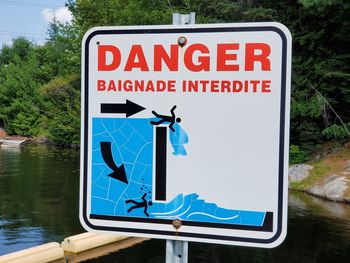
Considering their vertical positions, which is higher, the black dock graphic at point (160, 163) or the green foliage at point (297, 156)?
the black dock graphic at point (160, 163)

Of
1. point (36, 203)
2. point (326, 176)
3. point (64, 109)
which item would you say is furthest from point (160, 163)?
point (64, 109)

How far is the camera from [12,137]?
54500 mm

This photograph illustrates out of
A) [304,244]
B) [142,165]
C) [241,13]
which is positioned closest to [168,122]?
[142,165]

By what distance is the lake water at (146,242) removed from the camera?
13.3 m

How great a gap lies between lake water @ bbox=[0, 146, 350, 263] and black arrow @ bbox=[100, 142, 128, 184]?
38.0 ft

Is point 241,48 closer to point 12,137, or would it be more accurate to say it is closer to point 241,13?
point 241,13

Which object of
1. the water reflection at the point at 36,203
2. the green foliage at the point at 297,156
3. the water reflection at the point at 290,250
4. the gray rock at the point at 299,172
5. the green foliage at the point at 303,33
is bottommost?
the water reflection at the point at 290,250

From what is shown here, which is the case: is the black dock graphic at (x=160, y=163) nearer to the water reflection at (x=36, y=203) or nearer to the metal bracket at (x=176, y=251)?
the metal bracket at (x=176, y=251)

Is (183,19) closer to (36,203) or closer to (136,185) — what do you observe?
(136,185)

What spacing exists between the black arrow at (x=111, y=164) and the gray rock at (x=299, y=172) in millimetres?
22928

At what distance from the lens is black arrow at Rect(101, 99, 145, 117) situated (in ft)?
5.25

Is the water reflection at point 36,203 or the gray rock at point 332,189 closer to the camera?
the water reflection at point 36,203

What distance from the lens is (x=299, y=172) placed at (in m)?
24.0

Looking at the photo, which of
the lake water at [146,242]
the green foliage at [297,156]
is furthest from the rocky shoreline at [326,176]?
the lake water at [146,242]
